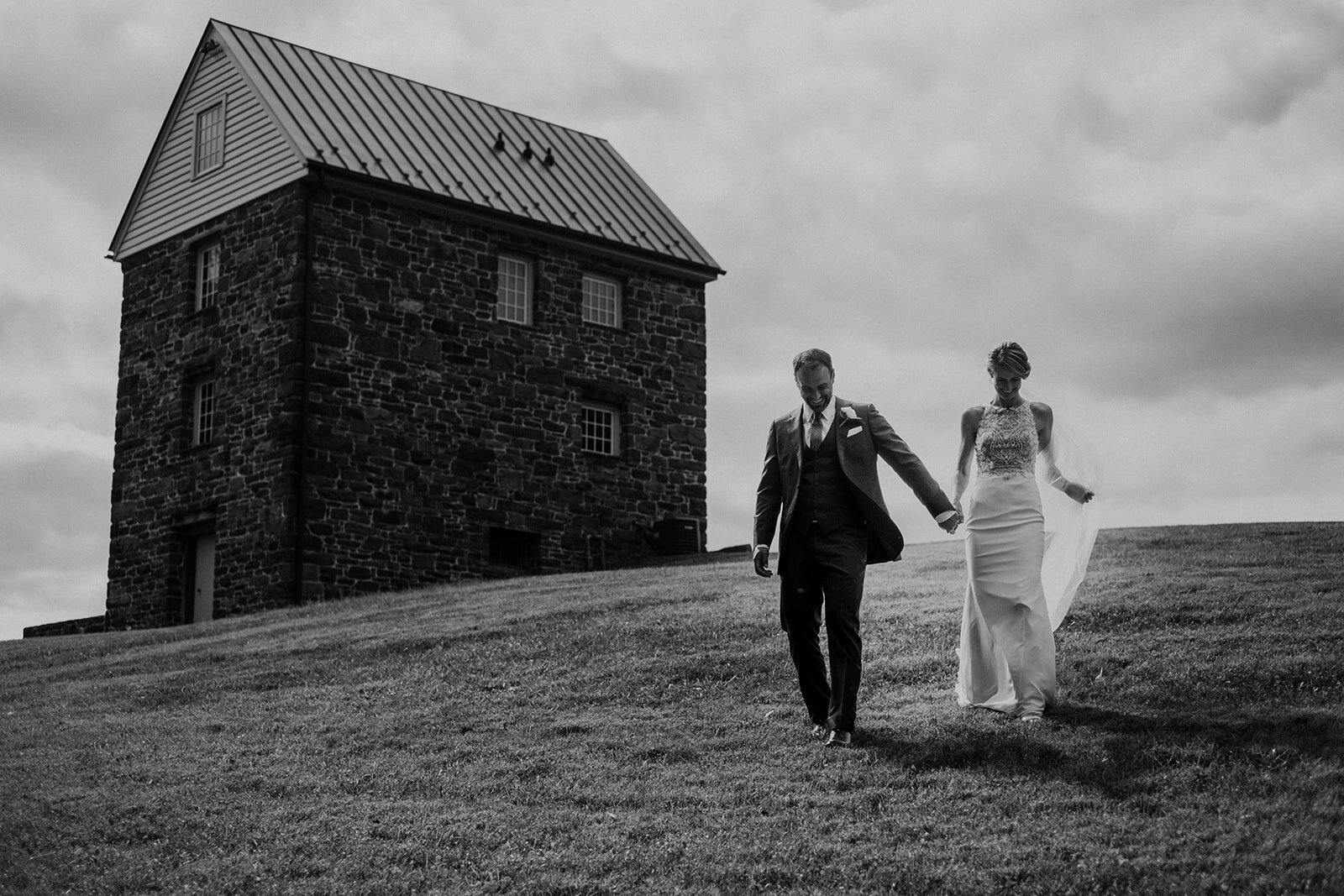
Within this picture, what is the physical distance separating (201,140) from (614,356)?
28.3ft

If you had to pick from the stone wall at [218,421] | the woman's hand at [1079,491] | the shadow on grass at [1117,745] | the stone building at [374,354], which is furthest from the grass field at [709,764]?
the stone building at [374,354]

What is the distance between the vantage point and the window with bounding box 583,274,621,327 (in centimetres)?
3028

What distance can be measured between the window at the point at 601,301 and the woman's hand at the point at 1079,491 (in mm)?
19535

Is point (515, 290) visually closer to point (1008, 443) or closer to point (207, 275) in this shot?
point (207, 275)

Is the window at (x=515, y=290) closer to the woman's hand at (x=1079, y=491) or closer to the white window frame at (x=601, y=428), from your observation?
the white window frame at (x=601, y=428)

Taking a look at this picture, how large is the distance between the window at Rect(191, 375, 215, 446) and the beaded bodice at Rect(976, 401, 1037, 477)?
19988mm

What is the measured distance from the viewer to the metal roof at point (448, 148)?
1118 inches

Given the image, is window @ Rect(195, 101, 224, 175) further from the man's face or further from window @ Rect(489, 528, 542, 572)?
the man's face

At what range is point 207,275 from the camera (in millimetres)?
29297

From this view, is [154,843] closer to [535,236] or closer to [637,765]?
[637,765]

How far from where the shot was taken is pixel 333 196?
27.1 metres

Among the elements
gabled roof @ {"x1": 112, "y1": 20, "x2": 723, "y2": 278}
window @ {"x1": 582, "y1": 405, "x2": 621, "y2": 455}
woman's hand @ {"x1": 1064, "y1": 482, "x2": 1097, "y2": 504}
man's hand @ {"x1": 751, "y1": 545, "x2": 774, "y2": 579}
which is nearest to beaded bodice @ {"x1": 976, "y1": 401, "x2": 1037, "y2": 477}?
woman's hand @ {"x1": 1064, "y1": 482, "x2": 1097, "y2": 504}

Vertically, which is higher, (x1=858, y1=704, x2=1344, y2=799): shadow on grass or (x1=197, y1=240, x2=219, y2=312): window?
(x1=197, y1=240, x2=219, y2=312): window

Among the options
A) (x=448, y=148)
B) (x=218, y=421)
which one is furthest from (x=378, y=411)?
(x=448, y=148)
